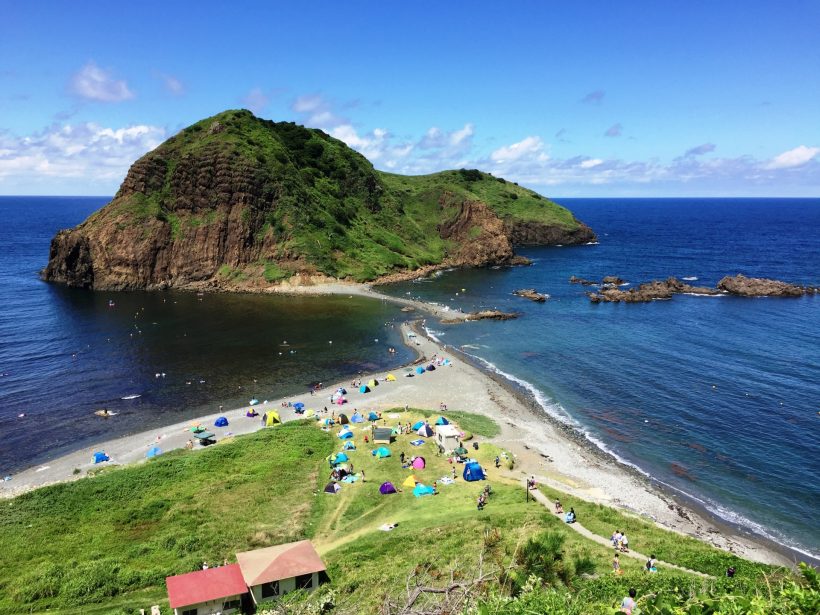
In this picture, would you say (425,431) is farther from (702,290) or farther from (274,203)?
(274,203)

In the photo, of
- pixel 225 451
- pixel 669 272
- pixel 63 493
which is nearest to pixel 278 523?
pixel 225 451

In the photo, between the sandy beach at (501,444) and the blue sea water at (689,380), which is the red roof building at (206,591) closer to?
the sandy beach at (501,444)

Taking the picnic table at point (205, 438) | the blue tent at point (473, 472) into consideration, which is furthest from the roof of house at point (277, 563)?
the picnic table at point (205, 438)

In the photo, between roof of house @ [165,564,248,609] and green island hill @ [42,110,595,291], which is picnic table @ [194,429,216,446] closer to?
roof of house @ [165,564,248,609]

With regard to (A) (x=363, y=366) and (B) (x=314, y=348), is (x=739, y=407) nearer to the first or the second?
(A) (x=363, y=366)

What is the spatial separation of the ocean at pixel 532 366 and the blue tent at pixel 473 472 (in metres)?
14.6

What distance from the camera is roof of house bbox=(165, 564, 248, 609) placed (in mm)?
25797

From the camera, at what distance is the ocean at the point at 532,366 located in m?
46.1

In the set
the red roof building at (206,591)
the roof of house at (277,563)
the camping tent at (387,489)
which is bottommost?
the camping tent at (387,489)

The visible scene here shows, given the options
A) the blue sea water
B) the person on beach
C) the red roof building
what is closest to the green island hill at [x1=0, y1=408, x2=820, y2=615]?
the person on beach

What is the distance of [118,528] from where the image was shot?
3447 cm

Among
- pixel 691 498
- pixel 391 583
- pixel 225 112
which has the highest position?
pixel 225 112

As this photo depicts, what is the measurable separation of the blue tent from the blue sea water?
14486 millimetres

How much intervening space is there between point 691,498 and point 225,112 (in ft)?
472
